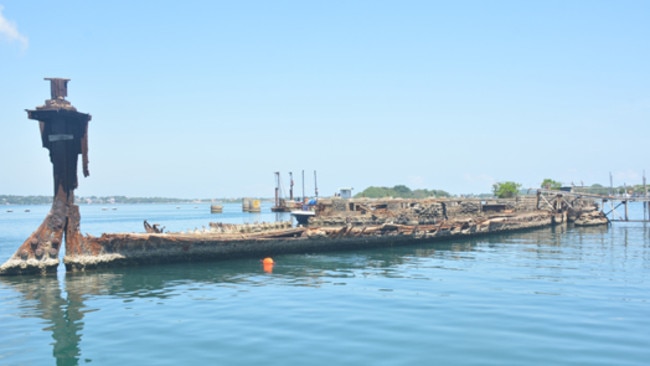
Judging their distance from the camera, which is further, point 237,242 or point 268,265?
point 237,242

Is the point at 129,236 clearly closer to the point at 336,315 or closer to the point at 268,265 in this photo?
the point at 268,265

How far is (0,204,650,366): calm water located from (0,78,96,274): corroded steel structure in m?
1.11

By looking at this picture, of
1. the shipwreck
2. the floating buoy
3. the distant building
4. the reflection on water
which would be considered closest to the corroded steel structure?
the shipwreck

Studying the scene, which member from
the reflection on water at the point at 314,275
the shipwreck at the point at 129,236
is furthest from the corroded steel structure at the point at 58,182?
the reflection on water at the point at 314,275

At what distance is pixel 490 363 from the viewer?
11.8m

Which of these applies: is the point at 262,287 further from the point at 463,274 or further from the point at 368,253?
the point at 368,253

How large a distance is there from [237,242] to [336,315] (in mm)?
15515

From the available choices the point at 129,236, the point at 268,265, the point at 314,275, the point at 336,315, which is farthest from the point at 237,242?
the point at 336,315

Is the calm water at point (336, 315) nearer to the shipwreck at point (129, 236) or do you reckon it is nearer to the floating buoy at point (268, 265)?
the floating buoy at point (268, 265)

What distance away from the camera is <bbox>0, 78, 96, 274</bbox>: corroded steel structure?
81.1 ft

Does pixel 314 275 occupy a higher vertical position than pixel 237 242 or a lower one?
lower

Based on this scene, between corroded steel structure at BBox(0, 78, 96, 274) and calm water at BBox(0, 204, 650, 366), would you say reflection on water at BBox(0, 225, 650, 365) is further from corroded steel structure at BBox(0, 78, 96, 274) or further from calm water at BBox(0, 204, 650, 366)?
corroded steel structure at BBox(0, 78, 96, 274)

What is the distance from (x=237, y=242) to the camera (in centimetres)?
3106

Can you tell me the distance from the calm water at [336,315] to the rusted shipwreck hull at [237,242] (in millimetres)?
898
